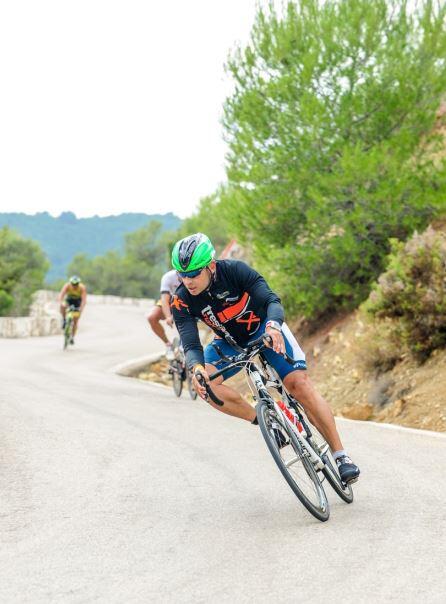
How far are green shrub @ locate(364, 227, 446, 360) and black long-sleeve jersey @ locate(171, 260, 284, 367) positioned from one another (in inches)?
258

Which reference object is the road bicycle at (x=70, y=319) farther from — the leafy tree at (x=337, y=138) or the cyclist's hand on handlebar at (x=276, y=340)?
the cyclist's hand on handlebar at (x=276, y=340)

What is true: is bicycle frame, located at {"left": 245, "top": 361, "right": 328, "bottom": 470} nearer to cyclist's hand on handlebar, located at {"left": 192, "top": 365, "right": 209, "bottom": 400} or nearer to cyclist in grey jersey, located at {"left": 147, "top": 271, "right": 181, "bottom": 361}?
cyclist's hand on handlebar, located at {"left": 192, "top": 365, "right": 209, "bottom": 400}


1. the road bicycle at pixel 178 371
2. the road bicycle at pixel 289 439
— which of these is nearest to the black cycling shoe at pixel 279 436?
the road bicycle at pixel 289 439

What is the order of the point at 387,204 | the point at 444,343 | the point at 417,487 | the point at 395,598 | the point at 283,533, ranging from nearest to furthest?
1. the point at 395,598
2. the point at 283,533
3. the point at 417,487
4. the point at 444,343
5. the point at 387,204

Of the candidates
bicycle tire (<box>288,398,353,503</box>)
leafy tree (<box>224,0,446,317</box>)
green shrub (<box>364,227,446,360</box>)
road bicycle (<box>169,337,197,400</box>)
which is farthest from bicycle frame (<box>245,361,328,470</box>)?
leafy tree (<box>224,0,446,317</box>)

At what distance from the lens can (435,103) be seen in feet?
62.0

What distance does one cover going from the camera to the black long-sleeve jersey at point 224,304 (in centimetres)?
627

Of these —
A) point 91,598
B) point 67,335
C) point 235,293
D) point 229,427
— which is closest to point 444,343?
point 229,427

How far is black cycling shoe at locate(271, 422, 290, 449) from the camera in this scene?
5845 millimetres

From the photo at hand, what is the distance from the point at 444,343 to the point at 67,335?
14.0m

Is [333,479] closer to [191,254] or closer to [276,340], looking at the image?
[276,340]

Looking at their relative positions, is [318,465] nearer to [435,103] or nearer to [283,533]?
[283,533]

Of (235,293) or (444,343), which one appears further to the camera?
(444,343)

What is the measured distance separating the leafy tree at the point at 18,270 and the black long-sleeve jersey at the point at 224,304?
193 feet
